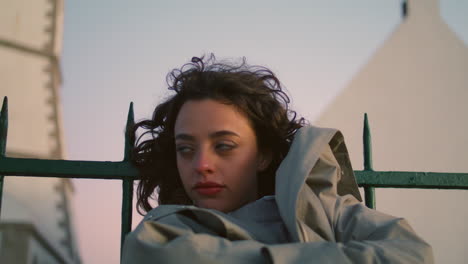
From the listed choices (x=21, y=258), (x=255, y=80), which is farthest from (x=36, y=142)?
(x=255, y=80)

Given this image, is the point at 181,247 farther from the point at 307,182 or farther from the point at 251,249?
the point at 307,182

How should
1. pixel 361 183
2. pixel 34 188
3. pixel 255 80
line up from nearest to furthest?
pixel 361 183 → pixel 255 80 → pixel 34 188

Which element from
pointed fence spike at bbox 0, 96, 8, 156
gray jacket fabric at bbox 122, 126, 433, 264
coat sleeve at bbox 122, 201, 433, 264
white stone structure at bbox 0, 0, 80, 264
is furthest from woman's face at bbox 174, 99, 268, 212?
white stone structure at bbox 0, 0, 80, 264

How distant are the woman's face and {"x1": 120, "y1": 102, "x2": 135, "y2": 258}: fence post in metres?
0.24

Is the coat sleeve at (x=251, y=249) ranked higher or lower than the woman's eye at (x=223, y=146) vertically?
lower

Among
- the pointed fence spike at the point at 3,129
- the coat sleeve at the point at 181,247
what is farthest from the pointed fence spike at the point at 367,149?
the pointed fence spike at the point at 3,129

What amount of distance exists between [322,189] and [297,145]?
15 centimetres

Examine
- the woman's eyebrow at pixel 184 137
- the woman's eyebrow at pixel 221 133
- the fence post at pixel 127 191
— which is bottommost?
the fence post at pixel 127 191

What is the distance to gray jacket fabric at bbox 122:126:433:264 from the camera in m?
1.28

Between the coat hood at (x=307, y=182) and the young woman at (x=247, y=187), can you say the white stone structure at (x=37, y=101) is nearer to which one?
the young woman at (x=247, y=187)

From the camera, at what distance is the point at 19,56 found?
1120cm

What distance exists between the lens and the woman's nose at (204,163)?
176 cm

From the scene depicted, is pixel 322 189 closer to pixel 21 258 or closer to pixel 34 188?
pixel 21 258

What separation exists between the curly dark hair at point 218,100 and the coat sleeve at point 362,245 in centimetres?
52
